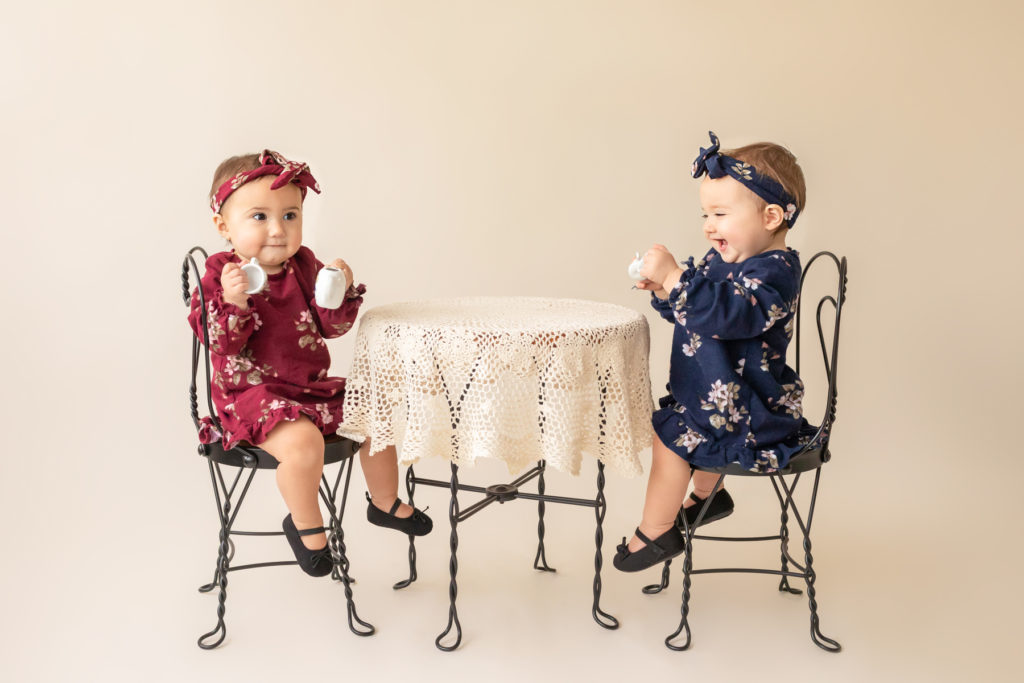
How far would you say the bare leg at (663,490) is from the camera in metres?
2.93

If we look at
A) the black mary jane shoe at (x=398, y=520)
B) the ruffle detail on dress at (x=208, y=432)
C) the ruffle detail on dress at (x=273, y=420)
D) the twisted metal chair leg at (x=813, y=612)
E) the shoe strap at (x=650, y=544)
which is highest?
the ruffle detail on dress at (x=273, y=420)

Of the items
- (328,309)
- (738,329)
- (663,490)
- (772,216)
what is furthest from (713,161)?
(328,309)

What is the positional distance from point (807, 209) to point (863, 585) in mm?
1767

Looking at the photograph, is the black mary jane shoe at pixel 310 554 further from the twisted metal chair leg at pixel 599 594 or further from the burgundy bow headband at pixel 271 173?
the burgundy bow headband at pixel 271 173

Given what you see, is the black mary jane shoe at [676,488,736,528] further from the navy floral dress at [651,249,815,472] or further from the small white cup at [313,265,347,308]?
the small white cup at [313,265,347,308]

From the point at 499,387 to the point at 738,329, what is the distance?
Answer: 2.24 feet

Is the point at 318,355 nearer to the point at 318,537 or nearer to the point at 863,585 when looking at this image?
the point at 318,537

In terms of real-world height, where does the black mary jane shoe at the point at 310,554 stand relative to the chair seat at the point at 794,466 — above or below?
below

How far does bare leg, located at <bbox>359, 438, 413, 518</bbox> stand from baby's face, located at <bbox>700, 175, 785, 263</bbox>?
1.23 metres

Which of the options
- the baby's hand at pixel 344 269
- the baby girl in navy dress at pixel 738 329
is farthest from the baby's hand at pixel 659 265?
the baby's hand at pixel 344 269

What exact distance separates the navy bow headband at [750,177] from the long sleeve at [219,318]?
1403 millimetres

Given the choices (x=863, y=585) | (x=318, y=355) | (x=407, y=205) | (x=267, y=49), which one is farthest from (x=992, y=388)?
(x=267, y=49)

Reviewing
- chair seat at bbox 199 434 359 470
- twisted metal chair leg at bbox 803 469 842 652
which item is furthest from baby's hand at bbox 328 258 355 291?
twisted metal chair leg at bbox 803 469 842 652

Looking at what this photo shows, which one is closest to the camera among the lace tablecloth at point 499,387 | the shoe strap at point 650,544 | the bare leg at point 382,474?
the lace tablecloth at point 499,387
